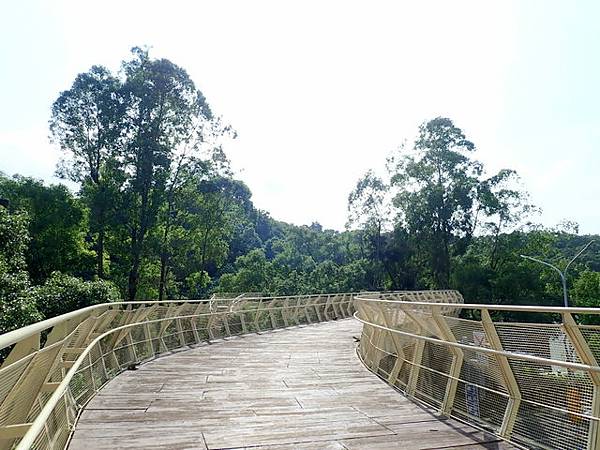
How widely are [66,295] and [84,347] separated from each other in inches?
534

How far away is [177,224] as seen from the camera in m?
35.3

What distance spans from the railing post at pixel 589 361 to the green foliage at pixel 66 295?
668 inches

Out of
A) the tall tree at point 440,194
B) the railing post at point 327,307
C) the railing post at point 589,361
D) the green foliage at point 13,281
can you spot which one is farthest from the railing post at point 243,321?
the tall tree at point 440,194

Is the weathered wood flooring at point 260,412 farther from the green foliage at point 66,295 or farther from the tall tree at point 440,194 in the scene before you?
the tall tree at point 440,194

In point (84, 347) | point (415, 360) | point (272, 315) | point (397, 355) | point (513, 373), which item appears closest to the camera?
point (513, 373)

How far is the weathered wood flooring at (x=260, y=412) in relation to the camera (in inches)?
170

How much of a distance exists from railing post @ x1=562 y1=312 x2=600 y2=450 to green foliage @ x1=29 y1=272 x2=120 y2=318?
55.6ft

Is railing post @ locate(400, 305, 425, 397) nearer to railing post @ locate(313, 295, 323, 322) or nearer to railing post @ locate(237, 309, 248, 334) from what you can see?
railing post @ locate(237, 309, 248, 334)

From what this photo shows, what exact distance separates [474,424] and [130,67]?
32.0 metres

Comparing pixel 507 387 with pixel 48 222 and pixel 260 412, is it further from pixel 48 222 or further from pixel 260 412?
pixel 48 222

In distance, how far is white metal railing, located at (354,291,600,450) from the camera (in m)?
3.56

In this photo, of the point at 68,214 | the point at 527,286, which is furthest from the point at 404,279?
the point at 68,214

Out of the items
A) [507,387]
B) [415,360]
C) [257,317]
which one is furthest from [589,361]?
[257,317]

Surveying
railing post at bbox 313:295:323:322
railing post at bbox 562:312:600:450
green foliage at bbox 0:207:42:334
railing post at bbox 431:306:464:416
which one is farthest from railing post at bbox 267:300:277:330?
railing post at bbox 562:312:600:450
